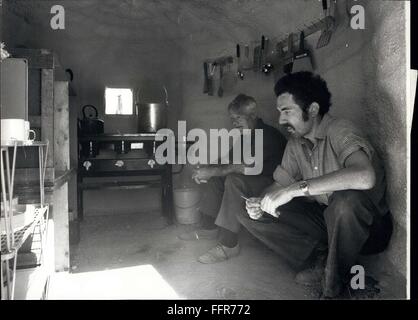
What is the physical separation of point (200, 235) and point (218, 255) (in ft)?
2.64

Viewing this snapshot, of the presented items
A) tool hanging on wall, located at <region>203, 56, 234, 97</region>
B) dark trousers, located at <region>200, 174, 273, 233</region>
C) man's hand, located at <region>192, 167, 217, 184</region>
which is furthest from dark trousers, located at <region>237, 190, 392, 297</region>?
tool hanging on wall, located at <region>203, 56, 234, 97</region>

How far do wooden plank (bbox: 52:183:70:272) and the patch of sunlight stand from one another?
8 centimetres

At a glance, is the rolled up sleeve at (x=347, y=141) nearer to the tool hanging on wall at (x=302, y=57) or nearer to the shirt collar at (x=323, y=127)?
the shirt collar at (x=323, y=127)

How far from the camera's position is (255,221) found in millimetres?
2604

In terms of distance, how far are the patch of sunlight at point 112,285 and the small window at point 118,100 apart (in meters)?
2.90

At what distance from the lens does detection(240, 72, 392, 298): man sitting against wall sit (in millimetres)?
2041

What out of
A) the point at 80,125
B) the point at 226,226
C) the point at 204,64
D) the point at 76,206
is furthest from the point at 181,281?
the point at 204,64

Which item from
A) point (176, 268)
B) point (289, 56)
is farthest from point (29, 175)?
point (289, 56)

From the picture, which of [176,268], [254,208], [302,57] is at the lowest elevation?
[176,268]

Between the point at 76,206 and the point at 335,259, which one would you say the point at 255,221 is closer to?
the point at 335,259

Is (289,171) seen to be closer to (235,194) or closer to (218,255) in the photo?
(235,194)

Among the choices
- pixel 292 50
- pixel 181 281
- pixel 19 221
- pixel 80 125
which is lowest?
pixel 181 281

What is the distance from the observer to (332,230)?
2061mm
